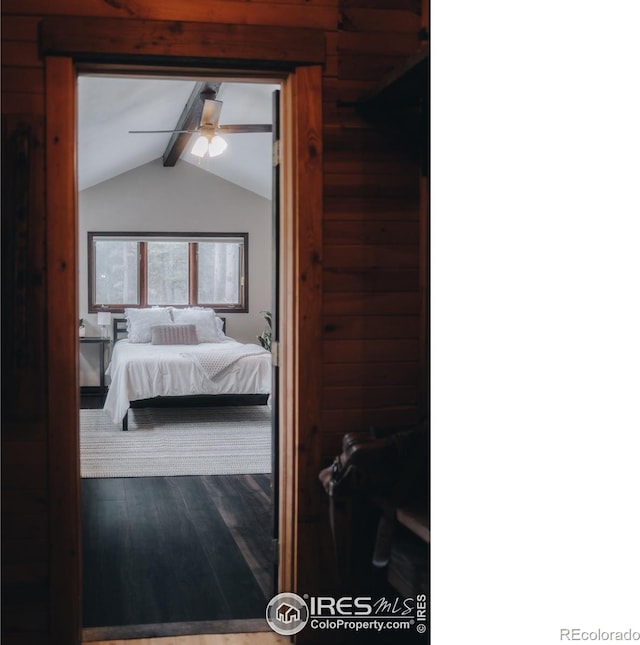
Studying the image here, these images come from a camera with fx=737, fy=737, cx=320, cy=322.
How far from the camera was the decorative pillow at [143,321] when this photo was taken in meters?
7.34

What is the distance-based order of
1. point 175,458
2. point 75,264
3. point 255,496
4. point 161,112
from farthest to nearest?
point 161,112, point 175,458, point 255,496, point 75,264

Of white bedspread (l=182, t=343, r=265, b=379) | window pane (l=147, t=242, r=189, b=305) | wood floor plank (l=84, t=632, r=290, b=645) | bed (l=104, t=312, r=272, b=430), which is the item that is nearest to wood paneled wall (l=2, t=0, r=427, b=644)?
wood floor plank (l=84, t=632, r=290, b=645)

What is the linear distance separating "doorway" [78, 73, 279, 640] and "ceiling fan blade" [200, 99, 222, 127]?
442 millimetres

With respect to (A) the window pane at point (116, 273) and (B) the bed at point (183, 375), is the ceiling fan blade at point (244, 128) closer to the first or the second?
(B) the bed at point (183, 375)

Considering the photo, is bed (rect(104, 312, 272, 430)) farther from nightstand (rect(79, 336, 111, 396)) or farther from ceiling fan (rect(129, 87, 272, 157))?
ceiling fan (rect(129, 87, 272, 157))

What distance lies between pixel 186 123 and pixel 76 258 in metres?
4.00

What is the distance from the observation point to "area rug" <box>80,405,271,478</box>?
4.63 metres

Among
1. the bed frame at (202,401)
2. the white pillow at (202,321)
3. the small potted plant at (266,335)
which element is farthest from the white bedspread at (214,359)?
the small potted plant at (266,335)

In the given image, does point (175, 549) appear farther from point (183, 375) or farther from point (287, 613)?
point (183, 375)
